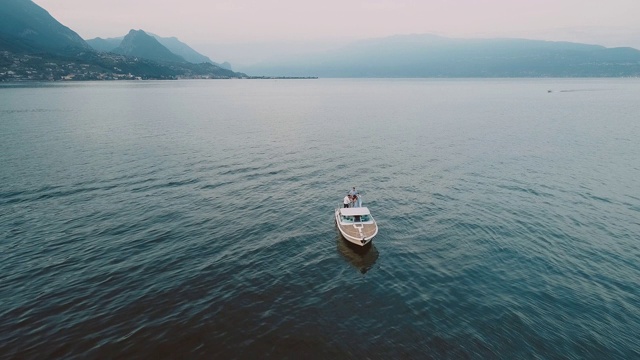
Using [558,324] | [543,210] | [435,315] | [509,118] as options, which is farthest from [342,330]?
[509,118]

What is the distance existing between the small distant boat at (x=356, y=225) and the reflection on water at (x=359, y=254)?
2.24ft

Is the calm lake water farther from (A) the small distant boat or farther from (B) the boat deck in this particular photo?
(B) the boat deck

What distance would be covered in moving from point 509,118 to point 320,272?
425 ft

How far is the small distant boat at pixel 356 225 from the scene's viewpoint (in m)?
36.9

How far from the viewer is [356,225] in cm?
3878

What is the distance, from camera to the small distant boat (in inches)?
1452

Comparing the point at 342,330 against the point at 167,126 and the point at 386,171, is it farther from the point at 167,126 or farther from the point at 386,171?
the point at 167,126

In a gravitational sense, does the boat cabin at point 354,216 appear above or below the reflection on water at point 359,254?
above

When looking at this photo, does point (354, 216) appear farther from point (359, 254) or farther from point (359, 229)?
point (359, 254)

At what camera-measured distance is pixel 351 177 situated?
203 feet

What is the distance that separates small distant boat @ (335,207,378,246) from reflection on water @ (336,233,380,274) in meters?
0.68

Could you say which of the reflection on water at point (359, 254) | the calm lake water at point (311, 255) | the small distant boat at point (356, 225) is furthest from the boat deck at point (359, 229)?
the calm lake water at point (311, 255)

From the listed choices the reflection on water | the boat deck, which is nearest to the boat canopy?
the boat deck

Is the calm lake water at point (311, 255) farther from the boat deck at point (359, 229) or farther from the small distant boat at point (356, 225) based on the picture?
the boat deck at point (359, 229)
